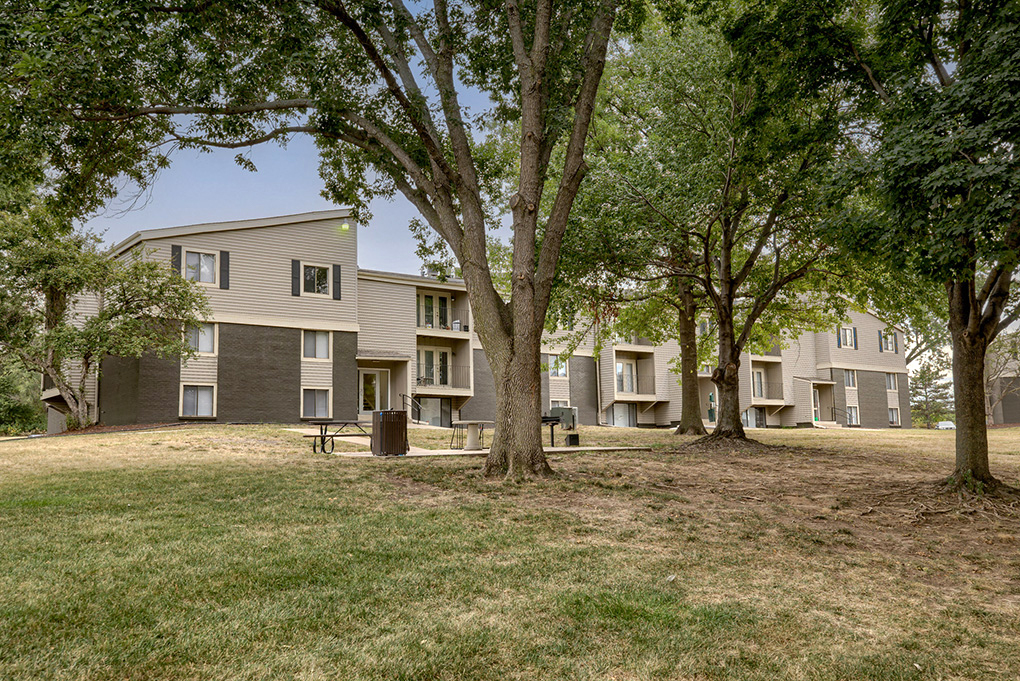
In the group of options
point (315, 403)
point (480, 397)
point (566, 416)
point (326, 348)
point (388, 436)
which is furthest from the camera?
point (480, 397)

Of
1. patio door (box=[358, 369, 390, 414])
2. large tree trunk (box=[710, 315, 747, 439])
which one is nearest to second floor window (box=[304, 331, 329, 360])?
patio door (box=[358, 369, 390, 414])

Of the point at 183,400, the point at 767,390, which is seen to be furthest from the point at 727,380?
the point at 767,390

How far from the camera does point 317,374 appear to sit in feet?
85.5

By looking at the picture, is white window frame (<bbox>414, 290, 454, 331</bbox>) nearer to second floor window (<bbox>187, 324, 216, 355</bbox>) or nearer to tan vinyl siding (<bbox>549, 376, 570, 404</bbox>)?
tan vinyl siding (<bbox>549, 376, 570, 404</bbox>)

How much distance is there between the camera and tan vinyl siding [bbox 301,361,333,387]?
25766 millimetres

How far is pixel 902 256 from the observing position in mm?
8016

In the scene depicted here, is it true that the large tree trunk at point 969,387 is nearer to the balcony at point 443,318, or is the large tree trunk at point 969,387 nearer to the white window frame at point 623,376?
the balcony at point 443,318

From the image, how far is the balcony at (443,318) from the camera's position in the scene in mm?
30719

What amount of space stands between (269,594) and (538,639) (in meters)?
1.93

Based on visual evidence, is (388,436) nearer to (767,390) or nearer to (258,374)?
(258,374)

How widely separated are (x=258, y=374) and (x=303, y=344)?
80.9 inches

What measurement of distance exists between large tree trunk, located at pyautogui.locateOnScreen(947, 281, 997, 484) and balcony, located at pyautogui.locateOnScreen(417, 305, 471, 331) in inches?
918

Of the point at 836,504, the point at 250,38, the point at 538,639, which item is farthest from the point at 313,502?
the point at 250,38

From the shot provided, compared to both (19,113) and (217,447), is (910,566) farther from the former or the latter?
(217,447)
